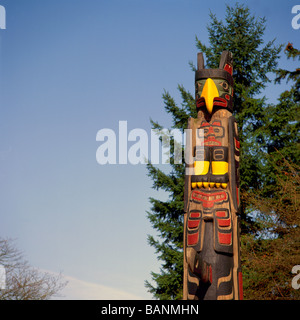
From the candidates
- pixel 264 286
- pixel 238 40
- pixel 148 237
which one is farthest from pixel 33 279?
pixel 238 40

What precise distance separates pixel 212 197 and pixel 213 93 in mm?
3063

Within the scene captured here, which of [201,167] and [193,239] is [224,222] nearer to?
[193,239]

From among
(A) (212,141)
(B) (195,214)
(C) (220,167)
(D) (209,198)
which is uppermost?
(A) (212,141)

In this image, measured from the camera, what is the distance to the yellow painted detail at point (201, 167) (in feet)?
39.1

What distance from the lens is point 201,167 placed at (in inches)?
472

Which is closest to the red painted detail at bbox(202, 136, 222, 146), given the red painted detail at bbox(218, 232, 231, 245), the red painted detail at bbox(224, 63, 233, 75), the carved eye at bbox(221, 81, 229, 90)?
the carved eye at bbox(221, 81, 229, 90)

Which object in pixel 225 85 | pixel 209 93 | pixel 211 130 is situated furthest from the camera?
pixel 225 85

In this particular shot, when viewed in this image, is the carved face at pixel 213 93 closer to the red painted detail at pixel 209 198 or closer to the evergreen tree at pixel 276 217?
the red painted detail at pixel 209 198

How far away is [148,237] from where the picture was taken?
19.8 metres

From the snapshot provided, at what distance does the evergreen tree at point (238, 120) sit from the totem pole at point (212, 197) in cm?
705

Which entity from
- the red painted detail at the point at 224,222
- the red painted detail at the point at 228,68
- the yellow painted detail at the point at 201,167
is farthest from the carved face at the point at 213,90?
the red painted detail at the point at 224,222

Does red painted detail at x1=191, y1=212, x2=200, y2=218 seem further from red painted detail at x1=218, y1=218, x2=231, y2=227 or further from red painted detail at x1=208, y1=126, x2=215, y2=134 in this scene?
red painted detail at x1=208, y1=126, x2=215, y2=134

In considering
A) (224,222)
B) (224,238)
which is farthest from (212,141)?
(224,238)
